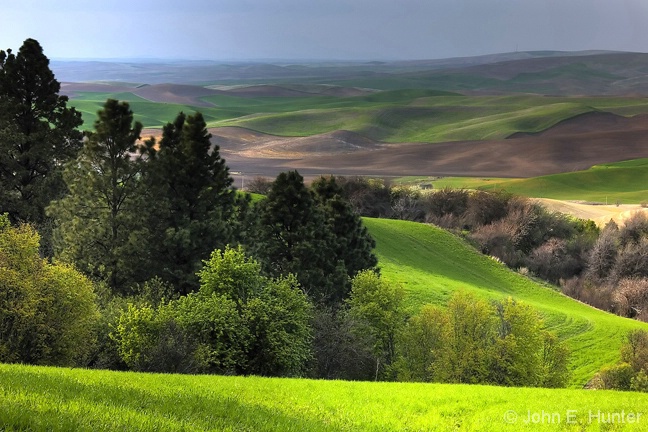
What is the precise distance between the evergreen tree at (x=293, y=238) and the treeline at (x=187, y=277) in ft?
→ 0.33

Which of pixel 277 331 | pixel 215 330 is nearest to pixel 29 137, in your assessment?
pixel 215 330

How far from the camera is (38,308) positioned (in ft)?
78.8

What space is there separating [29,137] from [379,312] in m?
28.1

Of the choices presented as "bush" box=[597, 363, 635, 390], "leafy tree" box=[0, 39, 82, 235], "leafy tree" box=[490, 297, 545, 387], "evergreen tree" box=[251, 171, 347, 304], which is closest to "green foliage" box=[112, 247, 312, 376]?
"evergreen tree" box=[251, 171, 347, 304]

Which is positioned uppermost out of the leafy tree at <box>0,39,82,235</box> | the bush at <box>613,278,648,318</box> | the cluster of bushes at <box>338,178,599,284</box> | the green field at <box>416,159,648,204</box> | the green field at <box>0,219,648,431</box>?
the leafy tree at <box>0,39,82,235</box>

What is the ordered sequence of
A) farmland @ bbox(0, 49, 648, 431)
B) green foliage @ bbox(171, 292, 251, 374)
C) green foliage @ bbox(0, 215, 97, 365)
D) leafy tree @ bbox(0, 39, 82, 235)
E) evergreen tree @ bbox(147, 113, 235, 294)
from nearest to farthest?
farmland @ bbox(0, 49, 648, 431) → green foliage @ bbox(0, 215, 97, 365) → green foliage @ bbox(171, 292, 251, 374) → evergreen tree @ bbox(147, 113, 235, 294) → leafy tree @ bbox(0, 39, 82, 235)

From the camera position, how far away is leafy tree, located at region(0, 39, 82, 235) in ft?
129

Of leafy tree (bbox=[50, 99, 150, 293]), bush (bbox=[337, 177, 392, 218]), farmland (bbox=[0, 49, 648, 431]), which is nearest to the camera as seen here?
farmland (bbox=[0, 49, 648, 431])

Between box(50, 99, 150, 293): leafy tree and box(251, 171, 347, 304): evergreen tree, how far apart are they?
7.84 m

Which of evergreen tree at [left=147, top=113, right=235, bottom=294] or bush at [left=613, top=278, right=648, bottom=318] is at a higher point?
evergreen tree at [left=147, top=113, right=235, bottom=294]

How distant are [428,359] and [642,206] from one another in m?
81.0

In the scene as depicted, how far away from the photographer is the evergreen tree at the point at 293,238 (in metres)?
35.5

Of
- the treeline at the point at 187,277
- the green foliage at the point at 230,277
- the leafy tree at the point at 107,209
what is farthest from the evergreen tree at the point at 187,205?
the green foliage at the point at 230,277

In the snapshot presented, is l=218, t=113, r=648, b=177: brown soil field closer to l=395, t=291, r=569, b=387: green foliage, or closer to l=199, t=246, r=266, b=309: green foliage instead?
l=395, t=291, r=569, b=387: green foliage
